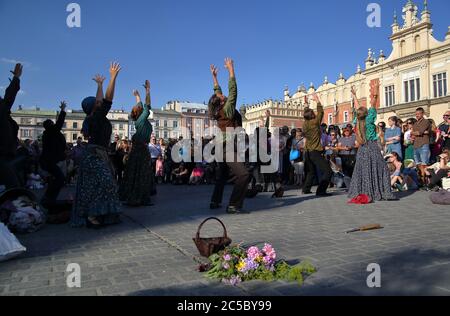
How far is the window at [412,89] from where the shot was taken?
4572 cm

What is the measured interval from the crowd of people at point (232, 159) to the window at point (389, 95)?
40294mm

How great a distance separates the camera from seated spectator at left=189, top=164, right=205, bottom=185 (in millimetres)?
15705

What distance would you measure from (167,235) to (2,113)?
12.2 feet

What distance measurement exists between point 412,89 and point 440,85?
3.98 m

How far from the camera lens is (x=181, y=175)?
15.9 m

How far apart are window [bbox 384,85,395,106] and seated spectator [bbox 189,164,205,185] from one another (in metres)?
42.0

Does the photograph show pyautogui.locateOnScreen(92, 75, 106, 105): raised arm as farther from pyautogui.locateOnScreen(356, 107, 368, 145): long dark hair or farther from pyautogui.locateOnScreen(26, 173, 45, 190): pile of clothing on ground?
pyautogui.locateOnScreen(26, 173, 45, 190): pile of clothing on ground

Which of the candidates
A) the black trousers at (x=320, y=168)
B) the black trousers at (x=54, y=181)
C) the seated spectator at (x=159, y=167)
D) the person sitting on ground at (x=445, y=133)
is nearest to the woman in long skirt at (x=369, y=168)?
the black trousers at (x=320, y=168)

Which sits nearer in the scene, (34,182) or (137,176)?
(137,176)

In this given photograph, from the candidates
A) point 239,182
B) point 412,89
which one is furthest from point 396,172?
point 412,89

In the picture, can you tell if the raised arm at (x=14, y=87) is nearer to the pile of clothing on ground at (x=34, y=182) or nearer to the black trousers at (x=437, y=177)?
the pile of clothing on ground at (x=34, y=182)

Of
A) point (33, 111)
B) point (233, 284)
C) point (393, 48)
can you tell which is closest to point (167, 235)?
point (233, 284)

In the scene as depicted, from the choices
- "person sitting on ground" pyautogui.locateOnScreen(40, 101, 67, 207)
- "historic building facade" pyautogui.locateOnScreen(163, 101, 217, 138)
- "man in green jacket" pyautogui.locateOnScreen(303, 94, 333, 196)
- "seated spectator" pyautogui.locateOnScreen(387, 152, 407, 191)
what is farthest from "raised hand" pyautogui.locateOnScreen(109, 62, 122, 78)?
"historic building facade" pyautogui.locateOnScreen(163, 101, 217, 138)

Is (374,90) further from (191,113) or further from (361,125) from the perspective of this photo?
(191,113)
